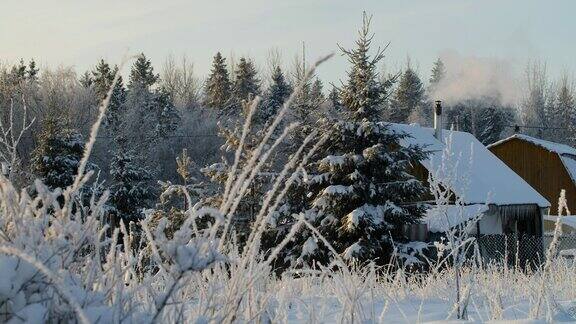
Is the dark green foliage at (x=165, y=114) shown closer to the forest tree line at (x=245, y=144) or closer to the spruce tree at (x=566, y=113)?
the forest tree line at (x=245, y=144)

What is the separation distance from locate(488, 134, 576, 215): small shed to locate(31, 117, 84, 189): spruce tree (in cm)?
2366

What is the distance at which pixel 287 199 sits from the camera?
63.6 feet

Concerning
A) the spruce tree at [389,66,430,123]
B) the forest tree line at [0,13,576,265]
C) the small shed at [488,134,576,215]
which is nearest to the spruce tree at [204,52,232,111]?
the forest tree line at [0,13,576,265]

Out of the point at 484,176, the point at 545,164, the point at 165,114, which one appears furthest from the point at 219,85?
the point at 484,176

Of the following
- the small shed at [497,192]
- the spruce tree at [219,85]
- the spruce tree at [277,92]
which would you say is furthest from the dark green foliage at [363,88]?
the spruce tree at [219,85]

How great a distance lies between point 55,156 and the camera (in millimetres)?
27250

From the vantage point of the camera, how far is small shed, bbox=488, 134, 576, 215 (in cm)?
3659

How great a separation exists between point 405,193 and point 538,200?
1220 cm

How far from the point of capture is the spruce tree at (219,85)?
63.3 meters

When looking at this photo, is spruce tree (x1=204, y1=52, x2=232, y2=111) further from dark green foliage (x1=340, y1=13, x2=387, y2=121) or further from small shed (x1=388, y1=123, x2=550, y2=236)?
dark green foliage (x1=340, y1=13, x2=387, y2=121)

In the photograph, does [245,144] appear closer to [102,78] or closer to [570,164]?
[570,164]

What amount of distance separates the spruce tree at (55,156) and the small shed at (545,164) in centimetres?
2366

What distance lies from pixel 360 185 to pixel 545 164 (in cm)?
2288

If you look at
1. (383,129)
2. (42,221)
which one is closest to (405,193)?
(383,129)
